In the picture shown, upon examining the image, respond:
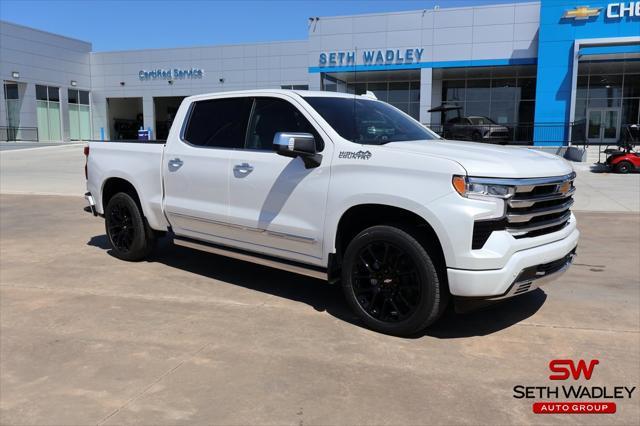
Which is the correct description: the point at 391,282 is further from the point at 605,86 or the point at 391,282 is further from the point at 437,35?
the point at 605,86

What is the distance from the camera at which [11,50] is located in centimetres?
3934

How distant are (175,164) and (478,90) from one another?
33.2m

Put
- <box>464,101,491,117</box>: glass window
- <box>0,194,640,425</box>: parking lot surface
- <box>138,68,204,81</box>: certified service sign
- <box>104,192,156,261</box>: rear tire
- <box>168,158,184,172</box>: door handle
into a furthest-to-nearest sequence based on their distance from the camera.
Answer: <box>138,68,204,81</box>: certified service sign
<box>464,101,491,117</box>: glass window
<box>104,192,156,261</box>: rear tire
<box>168,158,184,172</box>: door handle
<box>0,194,640,425</box>: parking lot surface

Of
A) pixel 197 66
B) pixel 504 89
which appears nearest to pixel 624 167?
pixel 504 89

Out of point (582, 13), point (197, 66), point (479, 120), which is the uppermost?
point (582, 13)

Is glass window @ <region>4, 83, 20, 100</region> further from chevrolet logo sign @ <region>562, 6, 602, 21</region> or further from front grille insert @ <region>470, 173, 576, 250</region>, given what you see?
front grille insert @ <region>470, 173, 576, 250</region>

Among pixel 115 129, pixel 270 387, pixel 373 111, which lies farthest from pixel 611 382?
pixel 115 129

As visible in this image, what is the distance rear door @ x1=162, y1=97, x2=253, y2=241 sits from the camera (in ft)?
18.0

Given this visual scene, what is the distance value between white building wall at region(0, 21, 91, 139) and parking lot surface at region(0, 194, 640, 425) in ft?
130

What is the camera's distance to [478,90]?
35781mm

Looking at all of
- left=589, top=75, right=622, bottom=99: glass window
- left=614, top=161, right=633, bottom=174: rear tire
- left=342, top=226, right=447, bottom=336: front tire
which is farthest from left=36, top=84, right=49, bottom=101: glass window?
left=342, top=226, right=447, bottom=336: front tire

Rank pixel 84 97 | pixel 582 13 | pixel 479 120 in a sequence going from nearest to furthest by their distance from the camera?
pixel 582 13, pixel 479 120, pixel 84 97

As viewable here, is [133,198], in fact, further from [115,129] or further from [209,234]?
[115,129]

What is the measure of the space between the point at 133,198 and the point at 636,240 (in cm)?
747
